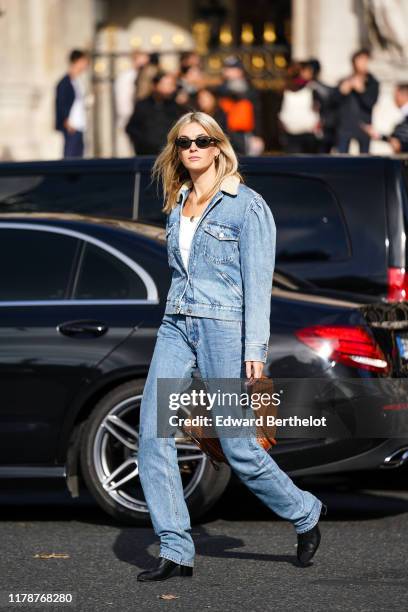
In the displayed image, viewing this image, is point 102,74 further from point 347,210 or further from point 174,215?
point 174,215

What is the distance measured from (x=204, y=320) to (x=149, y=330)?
4.44ft

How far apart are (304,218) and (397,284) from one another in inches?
28.1

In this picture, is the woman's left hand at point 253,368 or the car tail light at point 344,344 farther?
the car tail light at point 344,344

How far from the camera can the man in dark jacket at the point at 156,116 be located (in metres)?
17.1

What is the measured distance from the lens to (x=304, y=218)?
9.41 m

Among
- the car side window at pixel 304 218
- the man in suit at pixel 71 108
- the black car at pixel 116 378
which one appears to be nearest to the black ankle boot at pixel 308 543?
the black car at pixel 116 378

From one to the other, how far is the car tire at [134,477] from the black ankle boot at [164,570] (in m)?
1.17

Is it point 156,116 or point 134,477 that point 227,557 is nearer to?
point 134,477

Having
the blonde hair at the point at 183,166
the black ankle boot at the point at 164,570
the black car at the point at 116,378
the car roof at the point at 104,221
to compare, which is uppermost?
the blonde hair at the point at 183,166

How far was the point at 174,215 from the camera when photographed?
655 centimetres

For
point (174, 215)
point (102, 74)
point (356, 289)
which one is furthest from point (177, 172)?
point (102, 74)

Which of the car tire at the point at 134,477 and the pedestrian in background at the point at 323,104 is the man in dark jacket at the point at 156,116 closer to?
the pedestrian in background at the point at 323,104

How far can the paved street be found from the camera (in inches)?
244

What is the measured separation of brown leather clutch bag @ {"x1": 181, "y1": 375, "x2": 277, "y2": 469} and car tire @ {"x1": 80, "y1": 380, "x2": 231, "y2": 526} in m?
1.04
